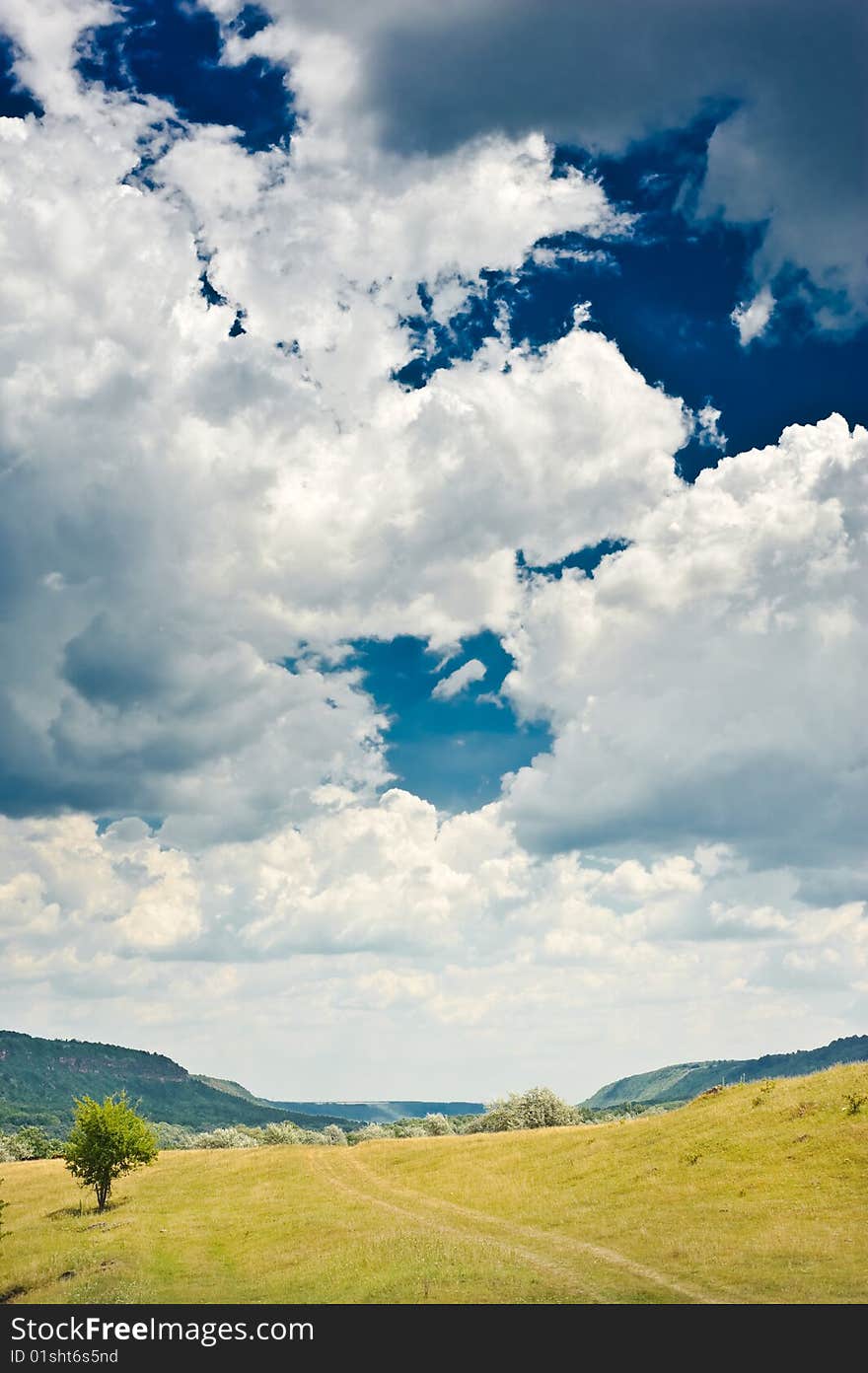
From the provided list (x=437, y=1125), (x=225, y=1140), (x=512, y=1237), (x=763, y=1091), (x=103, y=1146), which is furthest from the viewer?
(x=437, y=1125)

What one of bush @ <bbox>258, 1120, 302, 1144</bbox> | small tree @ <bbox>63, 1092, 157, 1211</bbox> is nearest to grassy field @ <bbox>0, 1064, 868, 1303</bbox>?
small tree @ <bbox>63, 1092, 157, 1211</bbox>

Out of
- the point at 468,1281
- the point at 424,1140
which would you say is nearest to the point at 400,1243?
the point at 468,1281

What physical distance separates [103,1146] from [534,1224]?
45.1 m

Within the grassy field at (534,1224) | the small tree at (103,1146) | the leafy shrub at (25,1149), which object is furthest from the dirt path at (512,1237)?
the leafy shrub at (25,1149)

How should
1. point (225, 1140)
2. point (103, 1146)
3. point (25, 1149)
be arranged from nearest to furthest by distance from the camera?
point (103, 1146), point (225, 1140), point (25, 1149)

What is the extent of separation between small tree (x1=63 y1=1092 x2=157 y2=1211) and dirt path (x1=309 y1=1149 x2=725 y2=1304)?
18561 mm

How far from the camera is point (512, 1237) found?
4931 centimetres

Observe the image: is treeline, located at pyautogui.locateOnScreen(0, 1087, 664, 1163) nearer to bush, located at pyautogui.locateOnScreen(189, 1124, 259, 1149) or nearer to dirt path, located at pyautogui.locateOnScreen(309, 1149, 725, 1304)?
bush, located at pyautogui.locateOnScreen(189, 1124, 259, 1149)

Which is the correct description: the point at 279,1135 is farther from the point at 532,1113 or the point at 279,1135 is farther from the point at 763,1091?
the point at 763,1091

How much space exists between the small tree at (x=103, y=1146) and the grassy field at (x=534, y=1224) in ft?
10.2

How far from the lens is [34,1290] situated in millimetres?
45688

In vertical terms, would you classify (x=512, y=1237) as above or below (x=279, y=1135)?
above

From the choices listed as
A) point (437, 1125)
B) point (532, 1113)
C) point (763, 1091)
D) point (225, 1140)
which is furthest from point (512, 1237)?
point (225, 1140)
